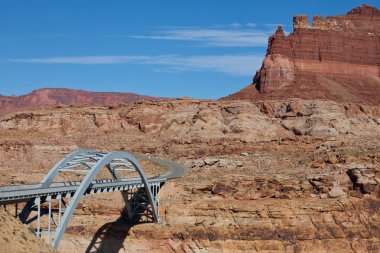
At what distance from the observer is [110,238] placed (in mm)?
78750

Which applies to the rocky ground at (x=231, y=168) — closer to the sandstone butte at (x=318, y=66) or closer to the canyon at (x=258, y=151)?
the canyon at (x=258, y=151)

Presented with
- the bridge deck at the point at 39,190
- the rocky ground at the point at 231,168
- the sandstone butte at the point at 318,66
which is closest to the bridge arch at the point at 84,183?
the bridge deck at the point at 39,190

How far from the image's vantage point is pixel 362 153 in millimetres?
92688

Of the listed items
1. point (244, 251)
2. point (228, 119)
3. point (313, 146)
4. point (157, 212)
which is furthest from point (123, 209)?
point (228, 119)

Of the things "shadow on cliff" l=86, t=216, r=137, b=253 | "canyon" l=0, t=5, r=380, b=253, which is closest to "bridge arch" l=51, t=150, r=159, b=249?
"shadow on cliff" l=86, t=216, r=137, b=253

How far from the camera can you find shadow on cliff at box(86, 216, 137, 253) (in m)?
77.9

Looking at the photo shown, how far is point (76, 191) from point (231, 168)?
45.4m

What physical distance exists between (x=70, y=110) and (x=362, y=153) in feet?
211

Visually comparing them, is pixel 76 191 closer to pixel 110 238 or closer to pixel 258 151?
pixel 110 238

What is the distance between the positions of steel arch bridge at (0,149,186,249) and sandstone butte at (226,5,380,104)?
136 feet

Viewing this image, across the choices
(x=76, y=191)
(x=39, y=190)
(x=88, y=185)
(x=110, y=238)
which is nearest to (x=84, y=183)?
(x=76, y=191)

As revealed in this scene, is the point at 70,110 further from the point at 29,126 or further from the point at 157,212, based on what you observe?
the point at 157,212

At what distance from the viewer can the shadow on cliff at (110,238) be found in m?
77.9

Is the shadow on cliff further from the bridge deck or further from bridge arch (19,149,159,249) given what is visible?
the bridge deck
